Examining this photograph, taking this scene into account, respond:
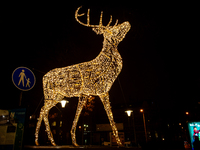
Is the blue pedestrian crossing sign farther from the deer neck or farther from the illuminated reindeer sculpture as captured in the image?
the deer neck

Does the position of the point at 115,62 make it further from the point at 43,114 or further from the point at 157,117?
the point at 157,117

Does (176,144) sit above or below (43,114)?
below

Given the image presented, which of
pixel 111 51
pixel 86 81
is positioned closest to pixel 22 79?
pixel 86 81

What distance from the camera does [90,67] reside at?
5375 mm

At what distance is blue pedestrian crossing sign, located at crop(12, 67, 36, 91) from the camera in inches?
180

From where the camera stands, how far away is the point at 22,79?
4.72 metres

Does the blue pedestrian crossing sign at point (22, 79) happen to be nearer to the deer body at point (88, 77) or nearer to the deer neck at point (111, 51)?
the deer body at point (88, 77)

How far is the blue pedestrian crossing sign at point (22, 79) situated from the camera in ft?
15.0

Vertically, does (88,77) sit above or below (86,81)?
above

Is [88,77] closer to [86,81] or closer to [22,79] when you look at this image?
[86,81]

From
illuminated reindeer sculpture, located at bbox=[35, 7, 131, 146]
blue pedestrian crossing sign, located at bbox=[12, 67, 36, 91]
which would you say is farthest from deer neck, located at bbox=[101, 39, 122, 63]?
blue pedestrian crossing sign, located at bbox=[12, 67, 36, 91]

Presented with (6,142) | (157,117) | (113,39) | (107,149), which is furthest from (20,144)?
(157,117)

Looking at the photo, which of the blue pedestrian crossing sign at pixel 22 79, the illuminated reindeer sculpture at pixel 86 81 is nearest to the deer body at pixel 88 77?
the illuminated reindeer sculpture at pixel 86 81

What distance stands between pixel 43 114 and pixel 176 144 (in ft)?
31.8
